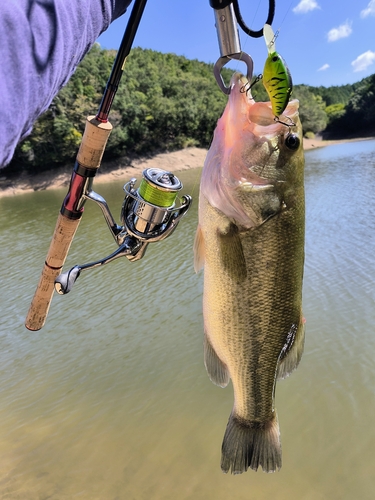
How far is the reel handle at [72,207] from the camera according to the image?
214 cm

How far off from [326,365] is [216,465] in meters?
2.08

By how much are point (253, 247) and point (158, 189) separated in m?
0.62

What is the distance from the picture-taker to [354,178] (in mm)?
17547

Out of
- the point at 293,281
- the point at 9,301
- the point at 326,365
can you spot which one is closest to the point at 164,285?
the point at 9,301

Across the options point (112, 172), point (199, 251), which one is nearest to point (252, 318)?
point (199, 251)

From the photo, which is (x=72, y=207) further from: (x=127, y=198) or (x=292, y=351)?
(x=292, y=351)

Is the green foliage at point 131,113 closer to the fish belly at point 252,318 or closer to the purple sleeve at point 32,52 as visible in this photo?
the fish belly at point 252,318

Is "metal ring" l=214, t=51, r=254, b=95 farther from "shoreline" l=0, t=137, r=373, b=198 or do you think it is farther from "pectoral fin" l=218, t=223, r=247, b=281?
"shoreline" l=0, t=137, r=373, b=198

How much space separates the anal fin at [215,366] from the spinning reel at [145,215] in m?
0.63

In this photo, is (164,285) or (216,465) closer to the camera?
(216,465)

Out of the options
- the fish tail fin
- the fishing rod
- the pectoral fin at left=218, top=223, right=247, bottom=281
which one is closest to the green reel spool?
the fishing rod

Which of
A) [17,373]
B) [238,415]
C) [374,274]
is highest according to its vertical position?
[238,415]

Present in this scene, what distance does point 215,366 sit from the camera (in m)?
1.83

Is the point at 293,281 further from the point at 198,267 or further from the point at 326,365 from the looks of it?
the point at 326,365
